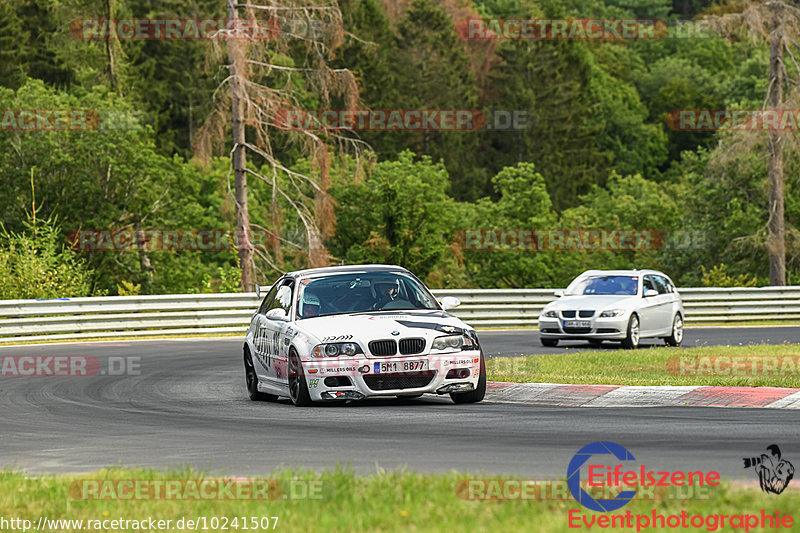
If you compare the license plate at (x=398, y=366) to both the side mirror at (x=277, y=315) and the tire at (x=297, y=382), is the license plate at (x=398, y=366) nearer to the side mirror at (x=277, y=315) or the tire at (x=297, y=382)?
the tire at (x=297, y=382)

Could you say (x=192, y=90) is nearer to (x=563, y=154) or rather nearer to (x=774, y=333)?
(x=563, y=154)

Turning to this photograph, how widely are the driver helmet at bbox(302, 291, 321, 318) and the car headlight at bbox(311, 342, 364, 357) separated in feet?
3.24

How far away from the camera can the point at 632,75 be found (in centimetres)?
10875

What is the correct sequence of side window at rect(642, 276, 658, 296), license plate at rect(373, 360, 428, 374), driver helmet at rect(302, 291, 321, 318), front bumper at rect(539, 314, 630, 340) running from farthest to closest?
1. side window at rect(642, 276, 658, 296)
2. front bumper at rect(539, 314, 630, 340)
3. driver helmet at rect(302, 291, 321, 318)
4. license plate at rect(373, 360, 428, 374)

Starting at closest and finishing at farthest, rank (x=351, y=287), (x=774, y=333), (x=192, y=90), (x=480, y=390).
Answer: (x=480, y=390), (x=351, y=287), (x=774, y=333), (x=192, y=90)

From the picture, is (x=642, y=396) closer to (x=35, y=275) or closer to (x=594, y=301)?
(x=594, y=301)

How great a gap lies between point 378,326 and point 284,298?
1.92 metres

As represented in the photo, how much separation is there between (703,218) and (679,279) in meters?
2.84

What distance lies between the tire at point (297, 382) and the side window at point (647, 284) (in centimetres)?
1269

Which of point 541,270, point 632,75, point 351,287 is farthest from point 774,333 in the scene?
point 632,75

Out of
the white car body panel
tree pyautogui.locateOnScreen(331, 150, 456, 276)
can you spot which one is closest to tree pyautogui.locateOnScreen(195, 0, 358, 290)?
the white car body panel

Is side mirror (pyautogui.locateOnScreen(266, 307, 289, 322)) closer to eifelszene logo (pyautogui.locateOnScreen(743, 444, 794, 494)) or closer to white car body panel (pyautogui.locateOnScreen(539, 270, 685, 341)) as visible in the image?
eifelszene logo (pyautogui.locateOnScreen(743, 444, 794, 494))

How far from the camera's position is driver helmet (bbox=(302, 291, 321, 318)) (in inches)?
573

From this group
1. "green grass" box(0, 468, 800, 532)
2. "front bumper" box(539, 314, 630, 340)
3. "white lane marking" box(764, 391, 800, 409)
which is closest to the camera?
"green grass" box(0, 468, 800, 532)
